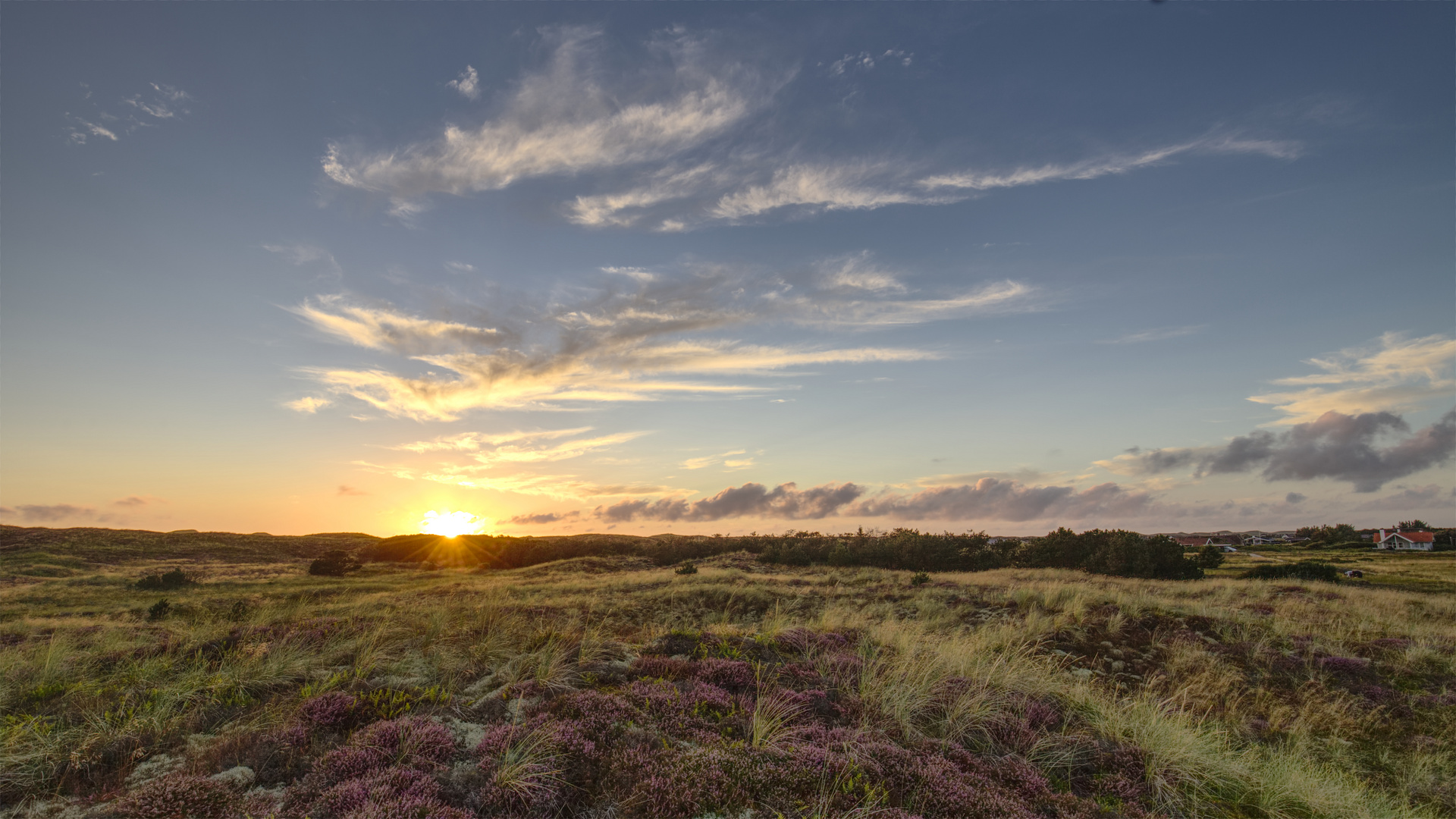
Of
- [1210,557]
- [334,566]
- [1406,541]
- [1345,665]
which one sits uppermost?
[1345,665]

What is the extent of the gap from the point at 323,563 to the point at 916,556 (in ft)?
162

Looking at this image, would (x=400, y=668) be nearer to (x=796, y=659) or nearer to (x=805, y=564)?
(x=796, y=659)

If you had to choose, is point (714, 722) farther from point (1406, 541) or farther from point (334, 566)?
point (1406, 541)

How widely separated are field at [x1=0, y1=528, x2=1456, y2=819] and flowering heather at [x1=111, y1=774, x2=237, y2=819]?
19mm

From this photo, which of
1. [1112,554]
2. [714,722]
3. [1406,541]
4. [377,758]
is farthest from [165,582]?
[1406,541]

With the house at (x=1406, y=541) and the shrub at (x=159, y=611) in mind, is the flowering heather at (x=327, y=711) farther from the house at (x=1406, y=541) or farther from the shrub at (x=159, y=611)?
the house at (x=1406, y=541)

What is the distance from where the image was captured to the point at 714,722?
593 centimetres

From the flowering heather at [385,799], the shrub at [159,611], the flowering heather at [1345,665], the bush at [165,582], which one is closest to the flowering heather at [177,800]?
the flowering heather at [385,799]

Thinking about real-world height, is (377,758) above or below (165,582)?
above

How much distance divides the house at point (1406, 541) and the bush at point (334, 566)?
125 meters

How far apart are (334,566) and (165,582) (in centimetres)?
1503

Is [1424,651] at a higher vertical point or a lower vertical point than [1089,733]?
lower

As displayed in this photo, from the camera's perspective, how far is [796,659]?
8211 mm

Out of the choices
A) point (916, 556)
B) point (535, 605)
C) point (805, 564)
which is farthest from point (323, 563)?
point (916, 556)
